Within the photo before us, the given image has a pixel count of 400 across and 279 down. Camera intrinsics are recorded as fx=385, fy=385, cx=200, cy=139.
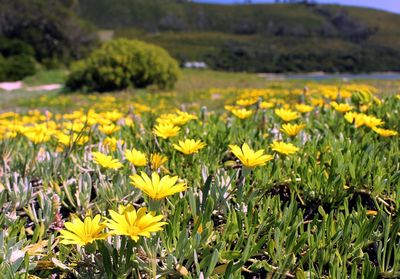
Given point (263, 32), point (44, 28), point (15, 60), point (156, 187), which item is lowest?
point (15, 60)

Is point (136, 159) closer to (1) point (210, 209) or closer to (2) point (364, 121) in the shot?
(1) point (210, 209)

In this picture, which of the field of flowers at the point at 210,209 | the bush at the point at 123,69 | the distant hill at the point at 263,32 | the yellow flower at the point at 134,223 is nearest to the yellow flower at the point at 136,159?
the field of flowers at the point at 210,209

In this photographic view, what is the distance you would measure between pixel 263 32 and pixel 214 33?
13933 millimetres

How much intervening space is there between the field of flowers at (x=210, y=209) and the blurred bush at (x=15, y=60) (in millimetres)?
26609

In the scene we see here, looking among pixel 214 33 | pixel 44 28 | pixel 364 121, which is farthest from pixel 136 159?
pixel 214 33

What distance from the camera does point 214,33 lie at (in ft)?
323

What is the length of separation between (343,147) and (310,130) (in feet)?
2.05

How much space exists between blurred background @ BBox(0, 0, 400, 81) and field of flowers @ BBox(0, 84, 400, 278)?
27.1 meters

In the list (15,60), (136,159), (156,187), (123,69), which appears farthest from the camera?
(15,60)

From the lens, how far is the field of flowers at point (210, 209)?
40.0 inches

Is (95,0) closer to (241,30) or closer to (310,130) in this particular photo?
(241,30)

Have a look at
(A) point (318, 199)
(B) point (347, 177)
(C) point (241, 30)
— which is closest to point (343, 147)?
(B) point (347, 177)

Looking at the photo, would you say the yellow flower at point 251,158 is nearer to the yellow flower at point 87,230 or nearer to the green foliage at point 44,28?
the yellow flower at point 87,230

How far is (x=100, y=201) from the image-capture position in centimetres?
155
